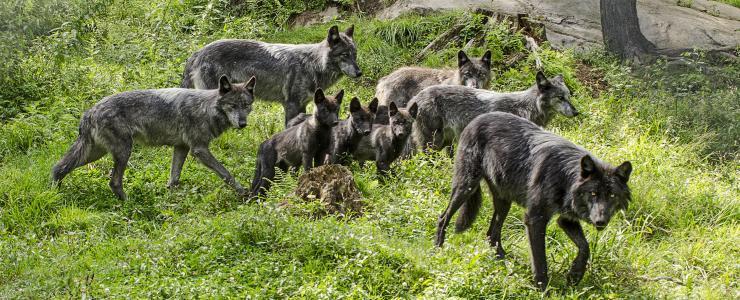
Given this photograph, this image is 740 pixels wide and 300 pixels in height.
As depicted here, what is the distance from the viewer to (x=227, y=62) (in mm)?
13000

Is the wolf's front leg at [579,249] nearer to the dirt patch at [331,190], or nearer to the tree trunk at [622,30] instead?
the dirt patch at [331,190]

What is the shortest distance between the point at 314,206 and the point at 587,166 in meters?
3.54

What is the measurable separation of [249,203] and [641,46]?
10280 mm

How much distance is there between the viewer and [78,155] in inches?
418

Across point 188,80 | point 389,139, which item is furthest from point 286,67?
point 389,139

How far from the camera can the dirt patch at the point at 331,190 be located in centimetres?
973

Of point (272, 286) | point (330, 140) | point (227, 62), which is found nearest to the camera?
point (272, 286)

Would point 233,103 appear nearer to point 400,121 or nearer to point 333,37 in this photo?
point 400,121

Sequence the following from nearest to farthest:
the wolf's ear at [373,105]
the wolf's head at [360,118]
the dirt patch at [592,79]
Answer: the wolf's head at [360,118], the wolf's ear at [373,105], the dirt patch at [592,79]

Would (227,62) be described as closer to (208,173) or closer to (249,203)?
(208,173)

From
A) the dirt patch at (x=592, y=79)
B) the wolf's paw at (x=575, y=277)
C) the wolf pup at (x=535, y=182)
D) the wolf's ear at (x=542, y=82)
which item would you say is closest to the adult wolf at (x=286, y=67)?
the wolf's ear at (x=542, y=82)

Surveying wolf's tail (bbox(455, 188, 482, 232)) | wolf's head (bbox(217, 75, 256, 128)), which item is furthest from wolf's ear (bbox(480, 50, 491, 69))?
wolf's tail (bbox(455, 188, 482, 232))

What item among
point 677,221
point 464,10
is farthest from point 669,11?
point 677,221

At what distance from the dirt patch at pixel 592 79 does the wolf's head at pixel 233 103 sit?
7088mm
